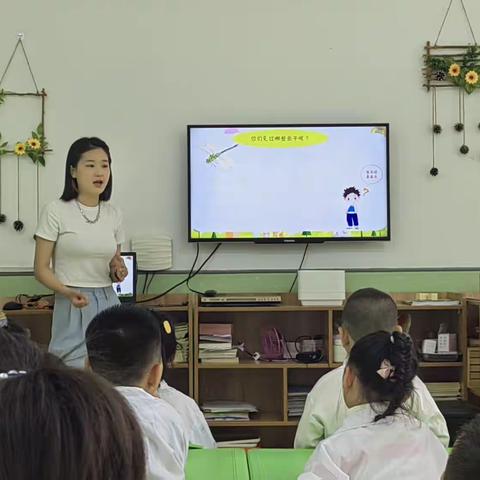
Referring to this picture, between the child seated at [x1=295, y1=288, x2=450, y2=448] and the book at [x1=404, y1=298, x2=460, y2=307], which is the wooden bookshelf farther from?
the child seated at [x1=295, y1=288, x2=450, y2=448]

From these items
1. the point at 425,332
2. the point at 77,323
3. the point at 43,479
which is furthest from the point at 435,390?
the point at 43,479

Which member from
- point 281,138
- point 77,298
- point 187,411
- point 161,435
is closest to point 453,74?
point 281,138

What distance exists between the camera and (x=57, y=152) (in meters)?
4.33

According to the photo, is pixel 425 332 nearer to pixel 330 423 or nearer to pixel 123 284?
pixel 123 284

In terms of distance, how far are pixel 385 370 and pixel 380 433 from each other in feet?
0.60

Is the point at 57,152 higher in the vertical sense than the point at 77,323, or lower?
higher

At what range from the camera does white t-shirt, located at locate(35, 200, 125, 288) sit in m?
3.19

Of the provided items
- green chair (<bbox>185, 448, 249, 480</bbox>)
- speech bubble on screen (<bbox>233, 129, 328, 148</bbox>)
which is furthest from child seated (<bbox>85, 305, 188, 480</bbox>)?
speech bubble on screen (<bbox>233, 129, 328, 148</bbox>)

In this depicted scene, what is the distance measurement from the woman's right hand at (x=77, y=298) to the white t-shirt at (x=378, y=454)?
1600 millimetres

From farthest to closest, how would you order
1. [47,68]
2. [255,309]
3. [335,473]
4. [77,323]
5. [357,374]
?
1. [47,68]
2. [255,309]
3. [77,323]
4. [357,374]
5. [335,473]

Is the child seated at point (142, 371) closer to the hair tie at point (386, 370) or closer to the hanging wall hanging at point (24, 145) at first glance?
the hair tie at point (386, 370)

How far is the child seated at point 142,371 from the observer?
1740mm

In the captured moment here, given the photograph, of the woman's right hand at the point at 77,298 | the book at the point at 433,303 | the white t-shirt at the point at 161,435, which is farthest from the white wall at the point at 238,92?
the white t-shirt at the point at 161,435

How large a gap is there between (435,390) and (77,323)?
212 cm
